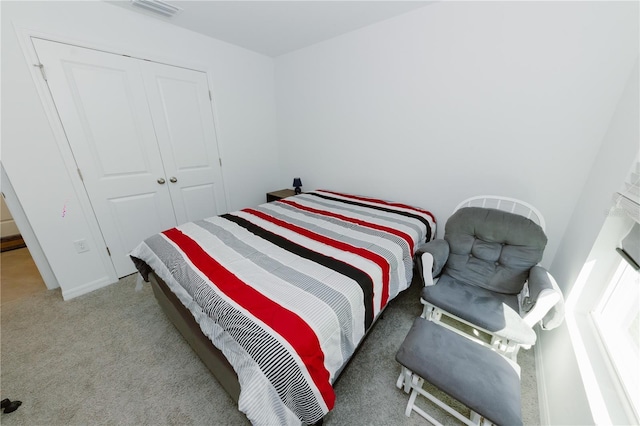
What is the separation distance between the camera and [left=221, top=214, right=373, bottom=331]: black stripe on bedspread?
125cm

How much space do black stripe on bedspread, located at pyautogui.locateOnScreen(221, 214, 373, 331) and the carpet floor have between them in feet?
1.37

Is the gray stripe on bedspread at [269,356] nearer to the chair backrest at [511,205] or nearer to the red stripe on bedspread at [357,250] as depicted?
the red stripe on bedspread at [357,250]

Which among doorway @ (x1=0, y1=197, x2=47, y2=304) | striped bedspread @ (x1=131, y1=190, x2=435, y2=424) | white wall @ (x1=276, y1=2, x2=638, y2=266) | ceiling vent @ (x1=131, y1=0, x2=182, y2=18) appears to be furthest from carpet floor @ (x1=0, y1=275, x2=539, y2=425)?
ceiling vent @ (x1=131, y1=0, x2=182, y2=18)

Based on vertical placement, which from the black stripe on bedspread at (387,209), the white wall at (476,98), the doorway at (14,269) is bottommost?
the doorway at (14,269)

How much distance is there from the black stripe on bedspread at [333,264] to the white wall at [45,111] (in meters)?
1.68

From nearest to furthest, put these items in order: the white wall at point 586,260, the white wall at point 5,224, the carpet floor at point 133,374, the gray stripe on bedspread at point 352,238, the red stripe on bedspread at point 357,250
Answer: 1. the white wall at point 586,260
2. the carpet floor at point 133,374
3. the red stripe on bedspread at point 357,250
4. the gray stripe on bedspread at point 352,238
5. the white wall at point 5,224

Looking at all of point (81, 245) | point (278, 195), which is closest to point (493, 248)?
point (278, 195)

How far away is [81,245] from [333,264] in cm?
243

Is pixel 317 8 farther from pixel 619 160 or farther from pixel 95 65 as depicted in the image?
pixel 619 160

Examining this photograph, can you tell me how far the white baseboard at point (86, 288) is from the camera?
6.83ft

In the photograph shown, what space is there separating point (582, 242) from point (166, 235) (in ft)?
9.13

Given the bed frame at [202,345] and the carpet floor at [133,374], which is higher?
the bed frame at [202,345]

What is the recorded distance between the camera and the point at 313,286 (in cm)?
117

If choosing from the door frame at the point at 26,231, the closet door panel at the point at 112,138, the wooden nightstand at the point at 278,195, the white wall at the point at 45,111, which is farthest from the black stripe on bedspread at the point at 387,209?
the door frame at the point at 26,231
